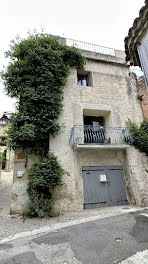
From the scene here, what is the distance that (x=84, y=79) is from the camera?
10.4 m

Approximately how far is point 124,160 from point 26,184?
5.74 meters

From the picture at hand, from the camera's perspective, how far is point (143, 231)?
410 centimetres

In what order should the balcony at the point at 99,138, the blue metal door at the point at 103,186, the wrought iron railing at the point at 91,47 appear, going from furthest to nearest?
the wrought iron railing at the point at 91,47 → the balcony at the point at 99,138 → the blue metal door at the point at 103,186

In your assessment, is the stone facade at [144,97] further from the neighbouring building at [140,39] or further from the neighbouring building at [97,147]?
the neighbouring building at [140,39]

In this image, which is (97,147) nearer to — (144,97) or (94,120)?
(94,120)

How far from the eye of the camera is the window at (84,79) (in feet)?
33.2

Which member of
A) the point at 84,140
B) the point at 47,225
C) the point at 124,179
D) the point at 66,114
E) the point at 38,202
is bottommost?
the point at 47,225

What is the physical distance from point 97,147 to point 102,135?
1446 mm

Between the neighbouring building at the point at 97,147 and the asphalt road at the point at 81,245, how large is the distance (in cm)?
275

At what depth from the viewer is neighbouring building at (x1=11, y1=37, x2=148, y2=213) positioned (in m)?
7.18

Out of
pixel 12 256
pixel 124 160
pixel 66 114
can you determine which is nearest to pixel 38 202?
pixel 12 256

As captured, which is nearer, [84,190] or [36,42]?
[84,190]

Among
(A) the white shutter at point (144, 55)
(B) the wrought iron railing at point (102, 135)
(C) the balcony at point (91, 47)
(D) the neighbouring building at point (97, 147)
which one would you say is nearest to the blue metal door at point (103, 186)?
(D) the neighbouring building at point (97, 147)

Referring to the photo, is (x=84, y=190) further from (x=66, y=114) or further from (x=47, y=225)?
(x=66, y=114)
